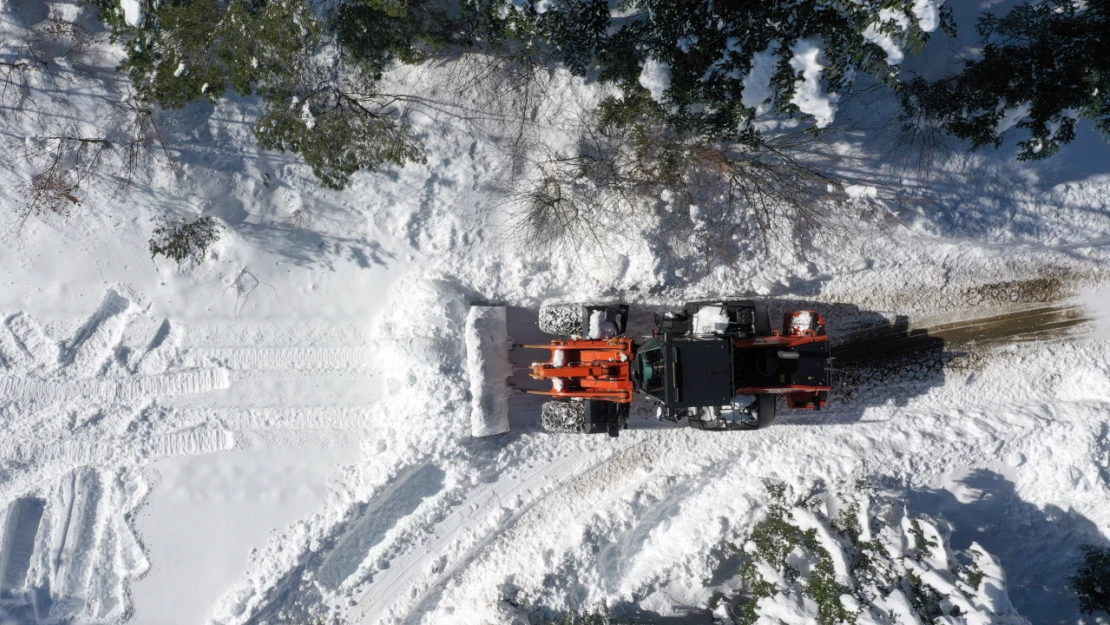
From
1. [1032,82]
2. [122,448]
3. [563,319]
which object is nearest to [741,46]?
[1032,82]

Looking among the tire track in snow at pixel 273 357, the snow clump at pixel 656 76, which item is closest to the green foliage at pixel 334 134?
the tire track in snow at pixel 273 357

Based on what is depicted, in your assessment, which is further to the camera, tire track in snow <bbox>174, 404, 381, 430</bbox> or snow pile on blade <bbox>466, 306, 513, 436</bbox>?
tire track in snow <bbox>174, 404, 381, 430</bbox>

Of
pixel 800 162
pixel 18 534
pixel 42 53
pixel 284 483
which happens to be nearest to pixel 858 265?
pixel 800 162

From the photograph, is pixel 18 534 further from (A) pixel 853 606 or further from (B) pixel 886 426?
(B) pixel 886 426

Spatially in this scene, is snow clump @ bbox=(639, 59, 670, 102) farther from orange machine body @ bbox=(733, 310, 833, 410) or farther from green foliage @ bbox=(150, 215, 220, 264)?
green foliage @ bbox=(150, 215, 220, 264)

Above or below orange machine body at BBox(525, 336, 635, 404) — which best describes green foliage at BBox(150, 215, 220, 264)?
above

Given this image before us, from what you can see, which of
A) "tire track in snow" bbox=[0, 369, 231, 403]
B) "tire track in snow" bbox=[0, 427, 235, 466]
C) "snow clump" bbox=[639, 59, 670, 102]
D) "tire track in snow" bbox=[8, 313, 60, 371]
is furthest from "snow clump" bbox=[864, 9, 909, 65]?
"tire track in snow" bbox=[8, 313, 60, 371]

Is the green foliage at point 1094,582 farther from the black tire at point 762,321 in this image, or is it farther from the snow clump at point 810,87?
the snow clump at point 810,87
